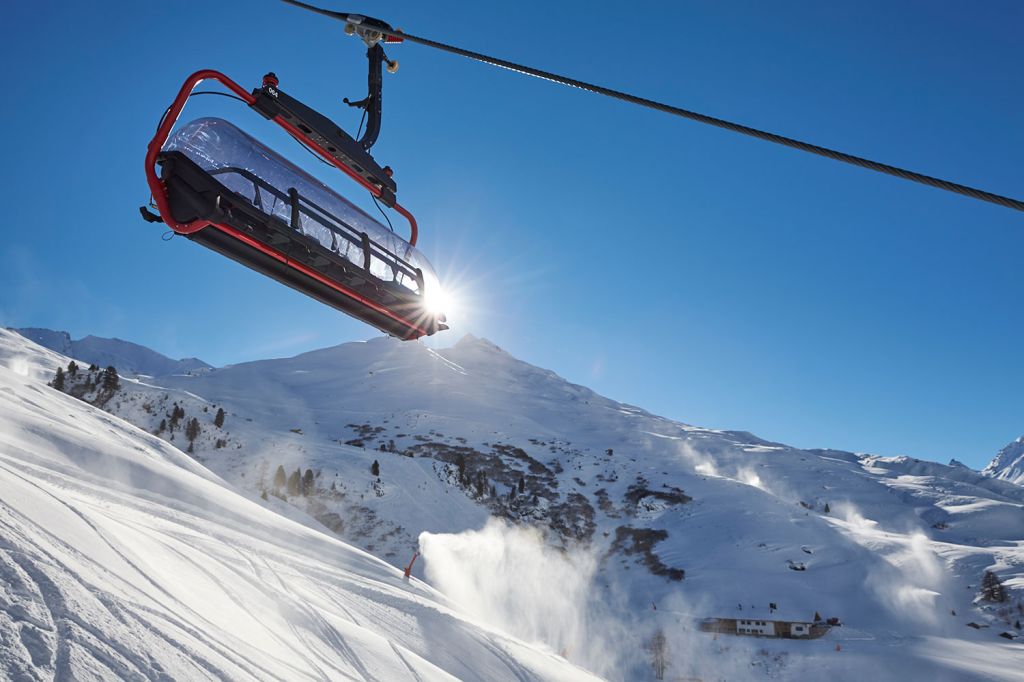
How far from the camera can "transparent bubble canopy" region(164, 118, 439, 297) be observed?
7.17 m

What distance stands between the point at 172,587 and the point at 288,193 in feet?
18.0

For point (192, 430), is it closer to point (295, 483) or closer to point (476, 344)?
point (295, 483)

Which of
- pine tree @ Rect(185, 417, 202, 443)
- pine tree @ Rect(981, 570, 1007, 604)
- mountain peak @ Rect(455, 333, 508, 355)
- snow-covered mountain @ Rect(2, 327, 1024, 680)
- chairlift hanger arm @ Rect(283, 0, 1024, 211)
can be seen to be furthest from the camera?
mountain peak @ Rect(455, 333, 508, 355)

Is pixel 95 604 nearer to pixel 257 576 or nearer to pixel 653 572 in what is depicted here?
pixel 257 576

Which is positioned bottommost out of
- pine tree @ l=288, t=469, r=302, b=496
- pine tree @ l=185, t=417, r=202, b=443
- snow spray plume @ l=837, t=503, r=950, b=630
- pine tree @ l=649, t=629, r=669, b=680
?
pine tree @ l=649, t=629, r=669, b=680

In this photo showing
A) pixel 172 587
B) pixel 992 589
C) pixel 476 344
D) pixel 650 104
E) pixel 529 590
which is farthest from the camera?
pixel 476 344

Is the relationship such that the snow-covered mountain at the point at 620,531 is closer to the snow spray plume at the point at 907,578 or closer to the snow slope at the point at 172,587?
the snow spray plume at the point at 907,578

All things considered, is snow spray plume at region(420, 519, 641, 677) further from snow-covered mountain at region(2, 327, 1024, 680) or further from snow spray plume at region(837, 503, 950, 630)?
snow spray plume at region(837, 503, 950, 630)

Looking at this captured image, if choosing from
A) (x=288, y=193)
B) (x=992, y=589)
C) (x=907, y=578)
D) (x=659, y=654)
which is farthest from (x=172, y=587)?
(x=992, y=589)

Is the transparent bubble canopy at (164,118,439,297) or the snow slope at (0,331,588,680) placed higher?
the transparent bubble canopy at (164,118,439,297)

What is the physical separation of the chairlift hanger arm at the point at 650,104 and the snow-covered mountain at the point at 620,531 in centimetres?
2001

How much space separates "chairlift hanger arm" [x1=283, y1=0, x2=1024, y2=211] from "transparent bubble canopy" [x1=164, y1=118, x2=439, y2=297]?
2.19 m

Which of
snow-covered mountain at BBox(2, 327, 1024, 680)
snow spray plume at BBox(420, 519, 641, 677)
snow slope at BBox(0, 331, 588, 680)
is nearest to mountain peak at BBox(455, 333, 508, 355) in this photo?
snow-covered mountain at BBox(2, 327, 1024, 680)

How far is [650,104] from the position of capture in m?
4.90
